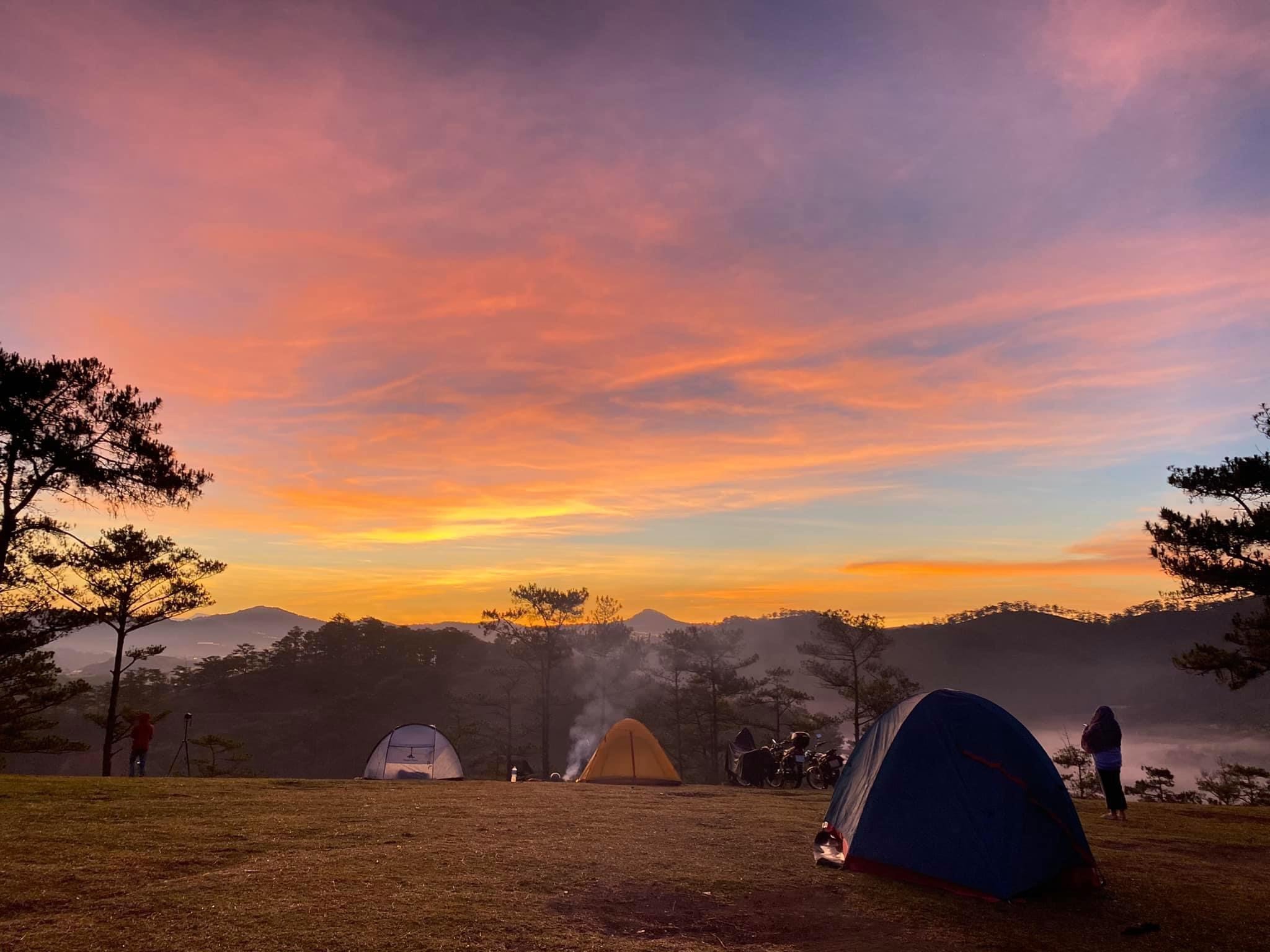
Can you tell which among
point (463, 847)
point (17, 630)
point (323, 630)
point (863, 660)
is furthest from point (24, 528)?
point (323, 630)

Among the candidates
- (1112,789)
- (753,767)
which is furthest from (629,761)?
(1112,789)

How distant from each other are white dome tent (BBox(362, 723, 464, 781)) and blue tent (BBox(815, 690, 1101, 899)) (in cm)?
1858

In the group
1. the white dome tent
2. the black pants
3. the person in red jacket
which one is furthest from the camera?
the white dome tent

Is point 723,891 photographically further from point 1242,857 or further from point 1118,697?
point 1118,697

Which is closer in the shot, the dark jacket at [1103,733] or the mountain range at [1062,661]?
the dark jacket at [1103,733]

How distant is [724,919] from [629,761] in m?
17.1

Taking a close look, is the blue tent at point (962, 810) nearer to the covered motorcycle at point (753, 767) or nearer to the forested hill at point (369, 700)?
the covered motorcycle at point (753, 767)

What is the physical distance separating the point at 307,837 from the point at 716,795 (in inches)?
429

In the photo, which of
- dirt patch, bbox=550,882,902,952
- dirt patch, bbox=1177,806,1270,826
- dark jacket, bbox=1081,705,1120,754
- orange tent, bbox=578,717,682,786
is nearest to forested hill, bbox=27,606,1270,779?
orange tent, bbox=578,717,682,786

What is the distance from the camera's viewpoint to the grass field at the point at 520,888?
6.40 metres

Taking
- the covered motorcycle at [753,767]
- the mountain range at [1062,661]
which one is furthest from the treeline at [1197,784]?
the mountain range at [1062,661]

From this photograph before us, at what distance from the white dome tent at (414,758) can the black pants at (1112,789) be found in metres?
18.1

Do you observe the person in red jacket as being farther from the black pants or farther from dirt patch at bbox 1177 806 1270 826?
dirt patch at bbox 1177 806 1270 826

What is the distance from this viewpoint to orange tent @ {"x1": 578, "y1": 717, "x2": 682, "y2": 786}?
23703 mm
